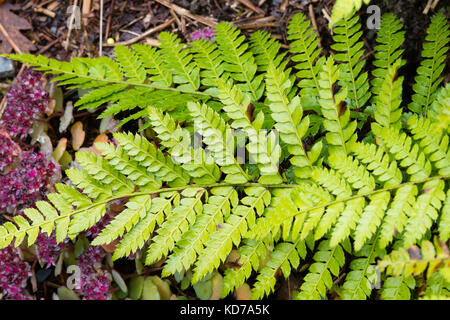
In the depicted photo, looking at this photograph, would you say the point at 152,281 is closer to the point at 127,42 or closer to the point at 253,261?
the point at 253,261

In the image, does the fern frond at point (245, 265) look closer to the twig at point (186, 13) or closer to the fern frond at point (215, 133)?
the fern frond at point (215, 133)

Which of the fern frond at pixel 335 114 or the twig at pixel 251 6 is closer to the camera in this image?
the fern frond at pixel 335 114

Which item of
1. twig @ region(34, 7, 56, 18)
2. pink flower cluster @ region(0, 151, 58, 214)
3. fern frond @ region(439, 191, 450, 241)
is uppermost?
twig @ region(34, 7, 56, 18)

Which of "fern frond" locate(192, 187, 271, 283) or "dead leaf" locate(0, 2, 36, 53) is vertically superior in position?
"dead leaf" locate(0, 2, 36, 53)

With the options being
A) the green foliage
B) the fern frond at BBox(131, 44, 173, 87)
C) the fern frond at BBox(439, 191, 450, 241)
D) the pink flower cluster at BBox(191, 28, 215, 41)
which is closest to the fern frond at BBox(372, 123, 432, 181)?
the green foliage

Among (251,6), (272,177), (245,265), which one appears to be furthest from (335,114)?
(251,6)

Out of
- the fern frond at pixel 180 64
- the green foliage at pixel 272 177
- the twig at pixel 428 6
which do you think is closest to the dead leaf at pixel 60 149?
the green foliage at pixel 272 177

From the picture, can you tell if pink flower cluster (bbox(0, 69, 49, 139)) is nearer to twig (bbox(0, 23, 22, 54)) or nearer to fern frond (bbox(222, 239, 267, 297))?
twig (bbox(0, 23, 22, 54))

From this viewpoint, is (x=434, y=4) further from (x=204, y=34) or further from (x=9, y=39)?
(x=9, y=39)
